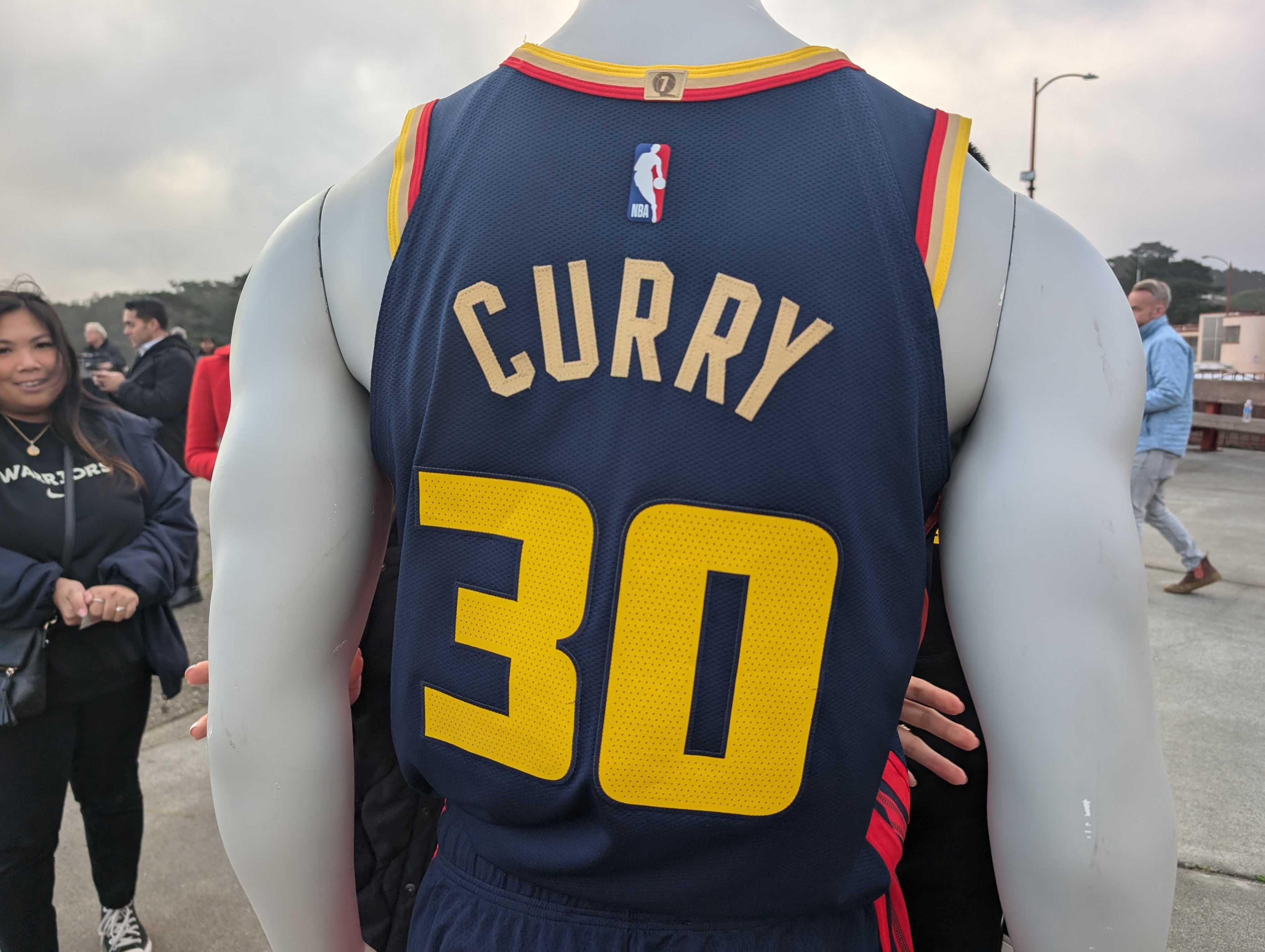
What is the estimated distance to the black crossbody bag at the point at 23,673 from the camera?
219 cm

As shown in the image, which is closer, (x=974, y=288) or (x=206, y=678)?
(x=974, y=288)

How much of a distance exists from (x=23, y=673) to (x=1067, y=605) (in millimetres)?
2379

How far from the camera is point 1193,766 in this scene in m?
3.44

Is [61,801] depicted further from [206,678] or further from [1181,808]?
[1181,808]

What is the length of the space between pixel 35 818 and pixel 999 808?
2.36 metres

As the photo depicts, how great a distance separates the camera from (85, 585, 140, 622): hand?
2.34m

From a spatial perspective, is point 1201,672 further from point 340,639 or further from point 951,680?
point 340,639

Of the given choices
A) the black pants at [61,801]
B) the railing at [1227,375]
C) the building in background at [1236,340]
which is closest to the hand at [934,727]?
the black pants at [61,801]

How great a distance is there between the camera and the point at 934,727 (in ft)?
3.68

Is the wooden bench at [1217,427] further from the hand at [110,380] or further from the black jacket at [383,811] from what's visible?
the black jacket at [383,811]

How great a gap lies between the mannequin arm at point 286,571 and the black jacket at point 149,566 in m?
1.69

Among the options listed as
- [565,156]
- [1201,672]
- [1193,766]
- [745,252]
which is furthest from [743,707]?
[1201,672]

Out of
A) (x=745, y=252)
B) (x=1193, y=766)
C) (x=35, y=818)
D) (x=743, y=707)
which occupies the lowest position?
(x=1193, y=766)

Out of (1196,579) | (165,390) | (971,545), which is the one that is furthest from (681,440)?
(1196,579)
